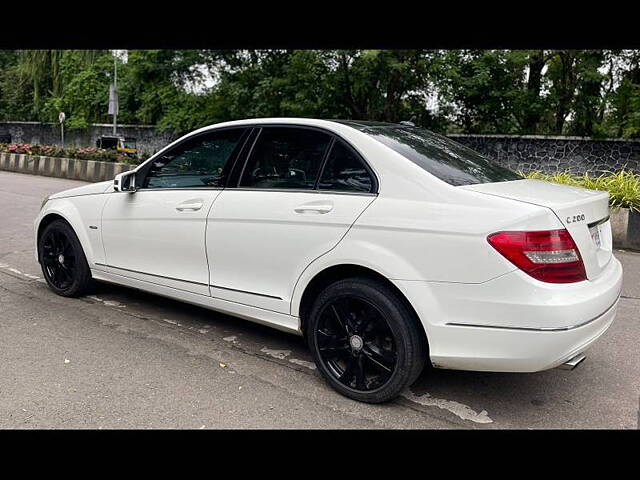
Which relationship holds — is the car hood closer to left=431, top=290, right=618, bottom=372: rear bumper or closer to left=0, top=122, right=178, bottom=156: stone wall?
left=431, top=290, right=618, bottom=372: rear bumper

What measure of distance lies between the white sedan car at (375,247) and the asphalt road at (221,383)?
12.5 inches

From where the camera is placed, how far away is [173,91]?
2461cm

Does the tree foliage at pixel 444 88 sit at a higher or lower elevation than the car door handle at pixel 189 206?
higher

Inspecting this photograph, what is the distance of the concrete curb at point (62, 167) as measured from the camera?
55.9ft

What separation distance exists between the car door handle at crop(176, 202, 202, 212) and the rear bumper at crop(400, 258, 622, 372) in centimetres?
167

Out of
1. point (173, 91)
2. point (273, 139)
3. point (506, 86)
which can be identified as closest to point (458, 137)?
point (506, 86)

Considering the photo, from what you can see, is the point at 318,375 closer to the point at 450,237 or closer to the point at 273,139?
the point at 450,237

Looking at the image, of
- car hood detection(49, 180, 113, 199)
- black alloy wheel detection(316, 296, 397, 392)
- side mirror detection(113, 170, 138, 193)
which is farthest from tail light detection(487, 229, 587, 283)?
car hood detection(49, 180, 113, 199)

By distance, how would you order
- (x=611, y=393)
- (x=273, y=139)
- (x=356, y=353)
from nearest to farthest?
(x=356, y=353) < (x=611, y=393) < (x=273, y=139)

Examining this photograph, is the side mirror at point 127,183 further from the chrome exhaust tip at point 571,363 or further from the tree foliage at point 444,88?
the tree foliage at point 444,88

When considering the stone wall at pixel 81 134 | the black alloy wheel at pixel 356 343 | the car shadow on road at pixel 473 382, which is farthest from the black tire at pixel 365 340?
the stone wall at pixel 81 134

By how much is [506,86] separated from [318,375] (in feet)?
53.6
